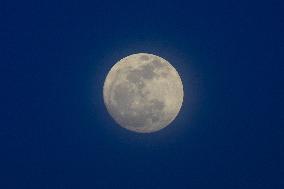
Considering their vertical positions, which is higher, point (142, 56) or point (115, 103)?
point (142, 56)

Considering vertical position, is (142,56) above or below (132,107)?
above

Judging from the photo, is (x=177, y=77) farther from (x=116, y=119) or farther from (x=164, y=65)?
(x=116, y=119)

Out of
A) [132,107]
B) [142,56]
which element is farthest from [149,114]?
[142,56]

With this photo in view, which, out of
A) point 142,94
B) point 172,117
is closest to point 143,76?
point 142,94

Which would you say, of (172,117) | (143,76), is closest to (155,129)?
(172,117)

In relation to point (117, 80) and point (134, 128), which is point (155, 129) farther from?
point (117, 80)
